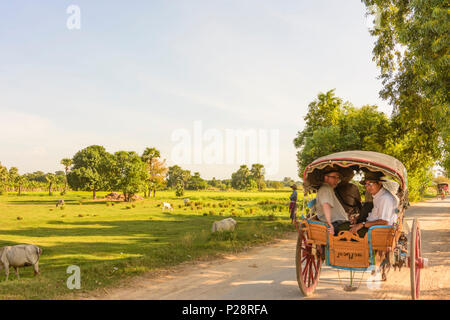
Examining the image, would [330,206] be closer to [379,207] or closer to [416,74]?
[379,207]

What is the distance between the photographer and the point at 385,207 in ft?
21.5

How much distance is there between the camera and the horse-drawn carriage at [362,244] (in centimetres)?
608

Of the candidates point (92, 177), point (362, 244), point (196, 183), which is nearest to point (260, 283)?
point (362, 244)

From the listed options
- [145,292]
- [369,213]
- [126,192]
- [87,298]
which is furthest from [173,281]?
[126,192]

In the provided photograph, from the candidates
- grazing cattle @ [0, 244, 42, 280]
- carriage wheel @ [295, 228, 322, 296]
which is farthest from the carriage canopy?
grazing cattle @ [0, 244, 42, 280]

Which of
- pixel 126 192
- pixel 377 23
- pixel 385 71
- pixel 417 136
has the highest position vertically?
pixel 377 23

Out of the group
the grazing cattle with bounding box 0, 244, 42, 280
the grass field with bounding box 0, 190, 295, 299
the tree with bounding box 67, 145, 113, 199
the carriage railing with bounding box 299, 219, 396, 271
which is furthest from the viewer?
the tree with bounding box 67, 145, 113, 199

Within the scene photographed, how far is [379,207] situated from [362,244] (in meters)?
1.01

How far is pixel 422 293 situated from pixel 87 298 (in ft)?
22.9

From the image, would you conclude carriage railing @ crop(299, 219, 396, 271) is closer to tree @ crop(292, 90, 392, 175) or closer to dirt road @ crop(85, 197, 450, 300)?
dirt road @ crop(85, 197, 450, 300)

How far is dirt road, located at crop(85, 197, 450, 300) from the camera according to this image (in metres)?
6.78

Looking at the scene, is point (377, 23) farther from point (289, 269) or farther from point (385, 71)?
point (289, 269)

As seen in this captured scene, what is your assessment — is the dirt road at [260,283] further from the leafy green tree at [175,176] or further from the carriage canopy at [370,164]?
the leafy green tree at [175,176]

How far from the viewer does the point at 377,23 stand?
1656 cm
